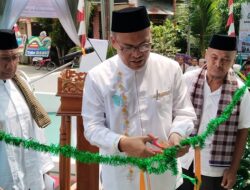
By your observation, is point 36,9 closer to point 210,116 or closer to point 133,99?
point 210,116

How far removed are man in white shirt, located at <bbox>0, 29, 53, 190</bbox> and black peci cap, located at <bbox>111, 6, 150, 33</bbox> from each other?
2.44 feet

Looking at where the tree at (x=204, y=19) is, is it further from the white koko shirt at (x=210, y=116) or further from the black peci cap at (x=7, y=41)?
→ the black peci cap at (x=7, y=41)

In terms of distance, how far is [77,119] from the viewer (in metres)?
2.50

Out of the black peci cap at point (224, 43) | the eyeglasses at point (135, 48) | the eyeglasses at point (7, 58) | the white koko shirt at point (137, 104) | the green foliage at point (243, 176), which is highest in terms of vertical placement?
the eyeglasses at point (135, 48)

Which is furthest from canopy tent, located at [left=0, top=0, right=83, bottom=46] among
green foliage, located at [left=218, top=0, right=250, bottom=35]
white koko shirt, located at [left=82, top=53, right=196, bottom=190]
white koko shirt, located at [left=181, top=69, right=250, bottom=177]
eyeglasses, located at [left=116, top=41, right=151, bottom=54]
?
eyeglasses, located at [left=116, top=41, right=151, bottom=54]

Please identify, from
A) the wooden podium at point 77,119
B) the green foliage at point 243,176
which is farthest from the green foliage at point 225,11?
the wooden podium at point 77,119

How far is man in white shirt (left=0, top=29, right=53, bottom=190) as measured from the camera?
1.91 metres

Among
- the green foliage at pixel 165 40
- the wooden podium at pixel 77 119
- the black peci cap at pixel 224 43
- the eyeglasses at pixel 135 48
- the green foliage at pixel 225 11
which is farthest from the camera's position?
the green foliage at pixel 165 40

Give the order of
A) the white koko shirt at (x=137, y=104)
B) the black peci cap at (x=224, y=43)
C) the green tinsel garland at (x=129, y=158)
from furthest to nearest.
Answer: the black peci cap at (x=224, y=43) → the white koko shirt at (x=137, y=104) → the green tinsel garland at (x=129, y=158)

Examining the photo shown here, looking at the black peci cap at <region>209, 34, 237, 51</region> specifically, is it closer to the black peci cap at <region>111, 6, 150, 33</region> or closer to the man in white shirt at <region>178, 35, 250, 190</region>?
the man in white shirt at <region>178, 35, 250, 190</region>

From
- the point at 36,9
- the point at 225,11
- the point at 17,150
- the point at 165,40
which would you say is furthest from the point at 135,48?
the point at 165,40

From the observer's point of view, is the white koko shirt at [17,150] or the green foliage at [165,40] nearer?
the white koko shirt at [17,150]

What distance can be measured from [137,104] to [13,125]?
76 centimetres

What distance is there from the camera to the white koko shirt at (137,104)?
153 cm
